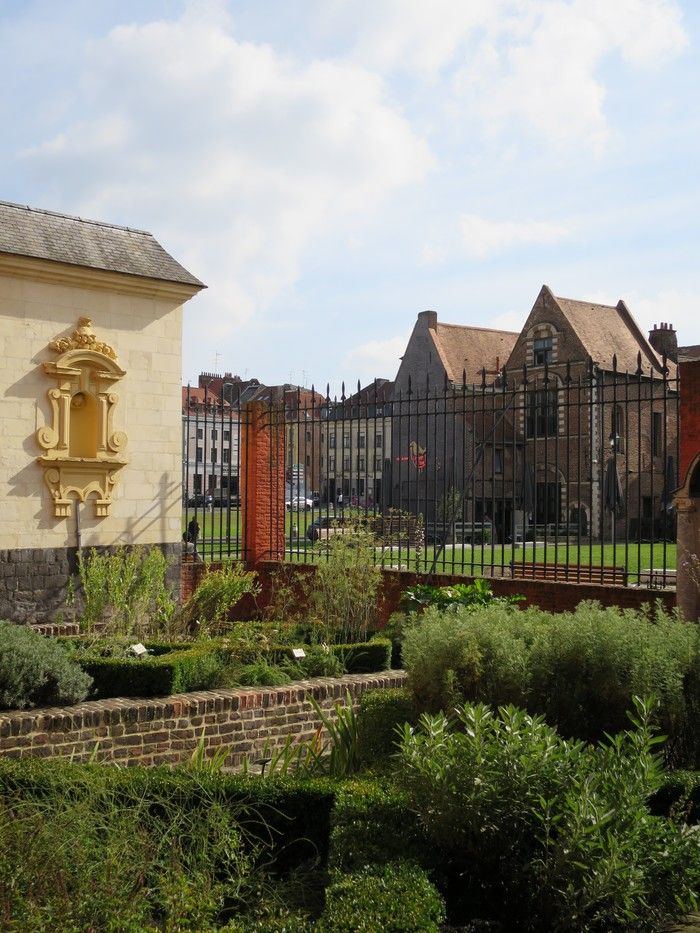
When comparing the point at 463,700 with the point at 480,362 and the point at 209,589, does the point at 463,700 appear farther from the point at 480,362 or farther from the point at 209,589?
Answer: the point at 480,362

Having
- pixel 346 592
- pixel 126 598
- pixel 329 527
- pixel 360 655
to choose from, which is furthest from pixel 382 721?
pixel 329 527

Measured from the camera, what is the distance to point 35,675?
26.5 ft

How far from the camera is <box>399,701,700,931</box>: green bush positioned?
13.6 feet

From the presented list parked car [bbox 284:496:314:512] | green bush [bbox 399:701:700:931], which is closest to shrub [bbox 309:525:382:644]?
parked car [bbox 284:496:314:512]

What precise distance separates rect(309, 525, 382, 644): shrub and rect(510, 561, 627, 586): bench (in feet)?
7.35

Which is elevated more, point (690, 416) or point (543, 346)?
point (543, 346)

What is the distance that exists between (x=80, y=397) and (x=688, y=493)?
26.7ft

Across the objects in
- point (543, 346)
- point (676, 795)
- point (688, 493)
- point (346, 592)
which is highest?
point (543, 346)

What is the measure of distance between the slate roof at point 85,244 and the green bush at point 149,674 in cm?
657

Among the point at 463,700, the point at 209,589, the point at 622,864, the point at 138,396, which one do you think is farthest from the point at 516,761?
the point at 138,396

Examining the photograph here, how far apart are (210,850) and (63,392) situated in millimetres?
9826

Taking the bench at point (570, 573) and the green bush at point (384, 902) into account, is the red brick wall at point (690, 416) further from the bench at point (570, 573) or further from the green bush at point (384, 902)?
the green bush at point (384, 902)

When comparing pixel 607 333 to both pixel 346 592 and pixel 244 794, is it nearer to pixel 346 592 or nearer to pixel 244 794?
pixel 346 592

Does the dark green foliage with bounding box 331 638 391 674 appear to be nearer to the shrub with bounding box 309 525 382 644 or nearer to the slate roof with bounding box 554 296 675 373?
the shrub with bounding box 309 525 382 644
